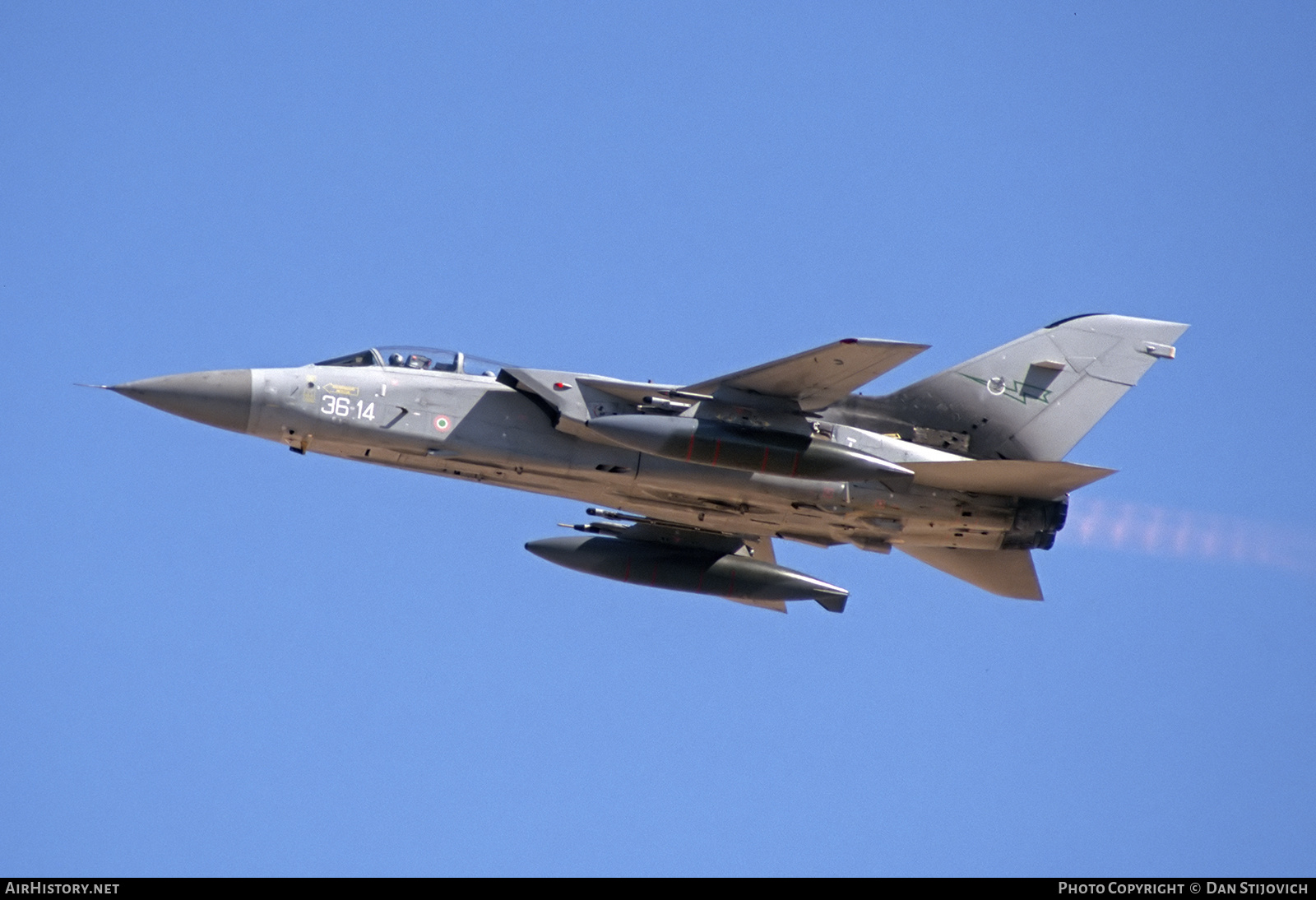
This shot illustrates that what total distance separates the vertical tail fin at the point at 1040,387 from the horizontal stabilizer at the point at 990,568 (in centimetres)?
159

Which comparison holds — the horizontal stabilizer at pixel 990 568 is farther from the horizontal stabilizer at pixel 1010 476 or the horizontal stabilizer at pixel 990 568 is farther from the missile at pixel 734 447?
the missile at pixel 734 447

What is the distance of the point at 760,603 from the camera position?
23172 millimetres

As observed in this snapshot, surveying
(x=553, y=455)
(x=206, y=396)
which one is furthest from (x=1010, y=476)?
(x=206, y=396)

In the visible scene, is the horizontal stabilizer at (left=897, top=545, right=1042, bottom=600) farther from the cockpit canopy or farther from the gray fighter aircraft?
the cockpit canopy

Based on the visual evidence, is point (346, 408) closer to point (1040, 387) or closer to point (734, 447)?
point (734, 447)

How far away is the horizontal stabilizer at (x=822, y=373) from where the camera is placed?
17.9 m

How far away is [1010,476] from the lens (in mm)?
19734

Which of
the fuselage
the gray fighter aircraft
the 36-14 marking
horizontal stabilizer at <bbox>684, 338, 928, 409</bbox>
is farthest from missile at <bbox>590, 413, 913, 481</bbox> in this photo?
the 36-14 marking

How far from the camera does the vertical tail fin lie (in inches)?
828

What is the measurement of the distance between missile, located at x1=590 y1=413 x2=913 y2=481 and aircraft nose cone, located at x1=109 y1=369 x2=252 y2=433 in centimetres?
444

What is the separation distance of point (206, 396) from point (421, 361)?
2.70 meters
